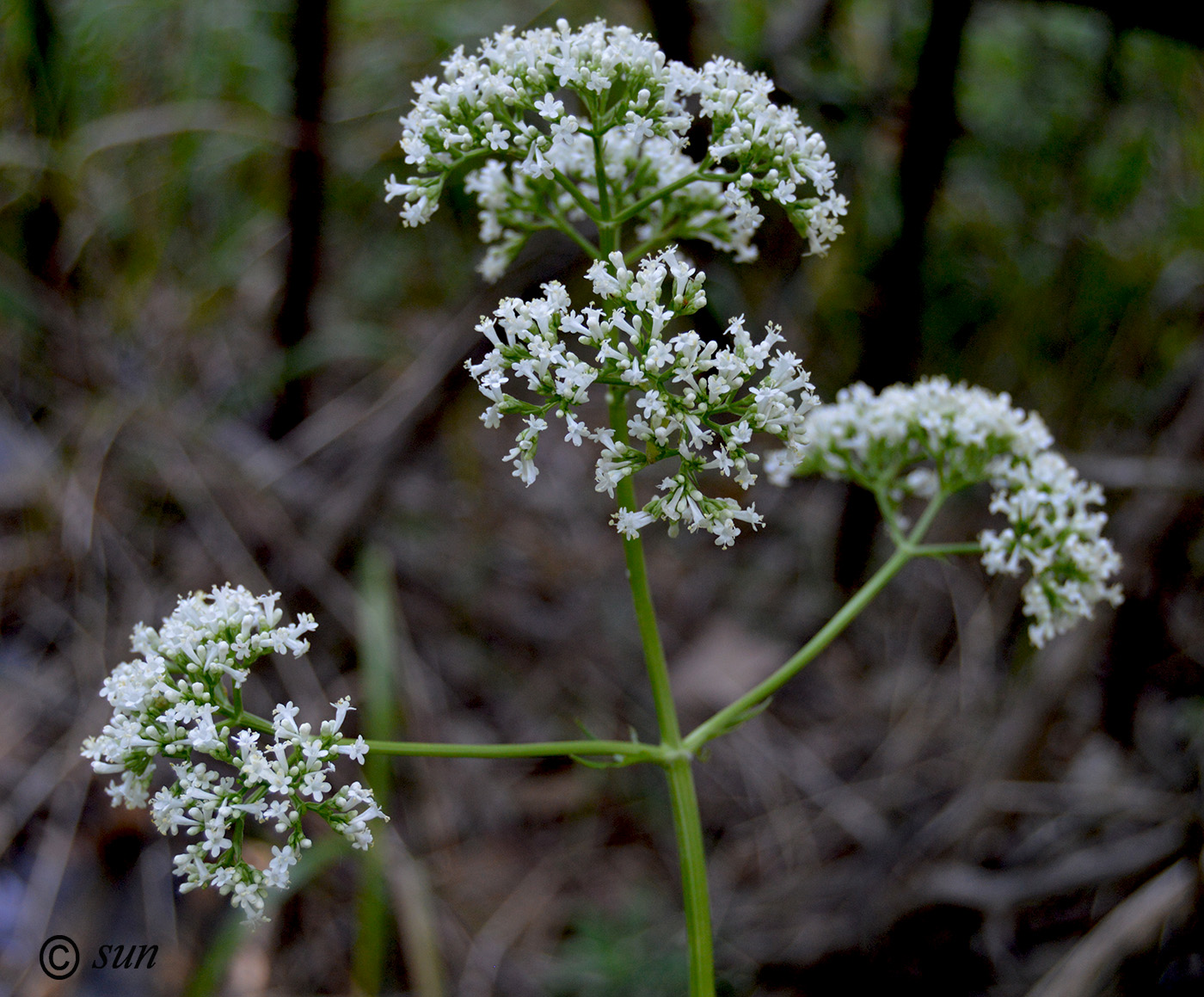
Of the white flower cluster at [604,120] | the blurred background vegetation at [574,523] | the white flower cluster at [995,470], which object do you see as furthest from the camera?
the blurred background vegetation at [574,523]

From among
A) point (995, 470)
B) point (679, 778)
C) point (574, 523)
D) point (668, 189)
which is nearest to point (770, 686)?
point (679, 778)

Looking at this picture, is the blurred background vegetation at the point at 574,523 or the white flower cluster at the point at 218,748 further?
the blurred background vegetation at the point at 574,523

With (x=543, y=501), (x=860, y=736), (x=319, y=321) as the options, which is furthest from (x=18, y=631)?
(x=860, y=736)

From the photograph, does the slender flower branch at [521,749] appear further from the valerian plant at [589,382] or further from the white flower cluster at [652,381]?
the white flower cluster at [652,381]

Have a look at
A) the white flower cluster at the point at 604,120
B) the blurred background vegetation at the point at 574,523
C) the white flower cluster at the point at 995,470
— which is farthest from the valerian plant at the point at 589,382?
the blurred background vegetation at the point at 574,523

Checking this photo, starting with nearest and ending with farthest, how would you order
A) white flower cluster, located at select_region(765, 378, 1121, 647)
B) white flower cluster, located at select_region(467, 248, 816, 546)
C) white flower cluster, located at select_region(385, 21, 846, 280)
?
1. white flower cluster, located at select_region(467, 248, 816, 546)
2. white flower cluster, located at select_region(385, 21, 846, 280)
3. white flower cluster, located at select_region(765, 378, 1121, 647)

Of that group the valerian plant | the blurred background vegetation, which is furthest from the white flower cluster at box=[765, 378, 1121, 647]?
the blurred background vegetation

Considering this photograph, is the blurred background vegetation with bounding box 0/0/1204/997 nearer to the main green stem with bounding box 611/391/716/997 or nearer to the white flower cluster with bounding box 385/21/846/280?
the main green stem with bounding box 611/391/716/997
